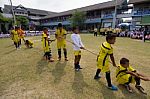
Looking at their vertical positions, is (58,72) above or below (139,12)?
below

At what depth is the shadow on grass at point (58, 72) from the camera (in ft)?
19.7

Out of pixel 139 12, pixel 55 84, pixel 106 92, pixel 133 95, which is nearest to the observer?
pixel 133 95

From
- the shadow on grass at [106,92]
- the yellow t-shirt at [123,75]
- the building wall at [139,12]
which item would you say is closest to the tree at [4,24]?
the building wall at [139,12]

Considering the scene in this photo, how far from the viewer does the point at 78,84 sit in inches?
220

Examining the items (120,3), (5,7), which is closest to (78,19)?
(120,3)

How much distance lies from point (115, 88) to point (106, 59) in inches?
35.3

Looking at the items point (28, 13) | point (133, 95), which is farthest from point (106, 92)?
point (28, 13)

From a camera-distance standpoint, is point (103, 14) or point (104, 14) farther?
point (103, 14)

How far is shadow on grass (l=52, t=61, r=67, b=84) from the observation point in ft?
19.7

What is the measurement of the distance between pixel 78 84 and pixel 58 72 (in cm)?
140

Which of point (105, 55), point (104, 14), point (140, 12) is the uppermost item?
point (104, 14)

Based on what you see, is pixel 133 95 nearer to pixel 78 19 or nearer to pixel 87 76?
pixel 87 76

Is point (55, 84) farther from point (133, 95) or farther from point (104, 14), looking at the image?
point (104, 14)

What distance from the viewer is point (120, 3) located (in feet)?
135
